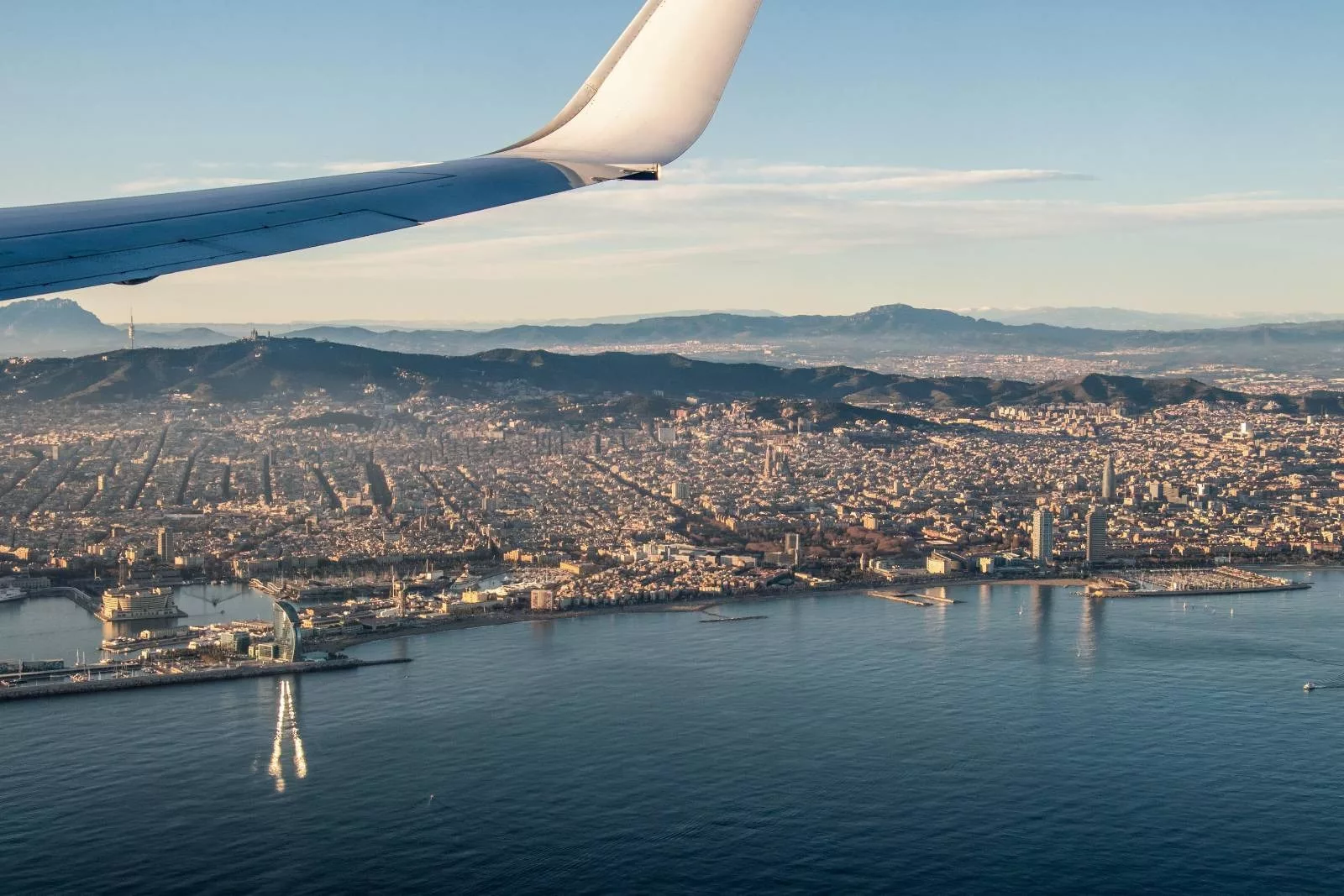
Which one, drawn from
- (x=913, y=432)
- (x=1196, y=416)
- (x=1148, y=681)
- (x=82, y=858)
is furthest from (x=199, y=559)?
(x=1196, y=416)

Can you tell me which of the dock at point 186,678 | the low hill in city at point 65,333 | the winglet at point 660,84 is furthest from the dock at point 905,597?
the low hill in city at point 65,333

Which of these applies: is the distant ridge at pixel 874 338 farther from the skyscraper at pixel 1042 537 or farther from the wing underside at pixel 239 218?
the wing underside at pixel 239 218

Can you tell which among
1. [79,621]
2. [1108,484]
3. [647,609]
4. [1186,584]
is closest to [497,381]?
[1108,484]

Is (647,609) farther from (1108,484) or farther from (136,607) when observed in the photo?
(1108,484)

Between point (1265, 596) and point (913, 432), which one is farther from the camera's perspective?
point (913, 432)

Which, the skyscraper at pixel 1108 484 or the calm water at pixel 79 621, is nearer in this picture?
the calm water at pixel 79 621

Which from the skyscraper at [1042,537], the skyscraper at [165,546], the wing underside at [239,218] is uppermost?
the wing underside at [239,218]

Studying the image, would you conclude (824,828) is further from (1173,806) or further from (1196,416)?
(1196,416)
